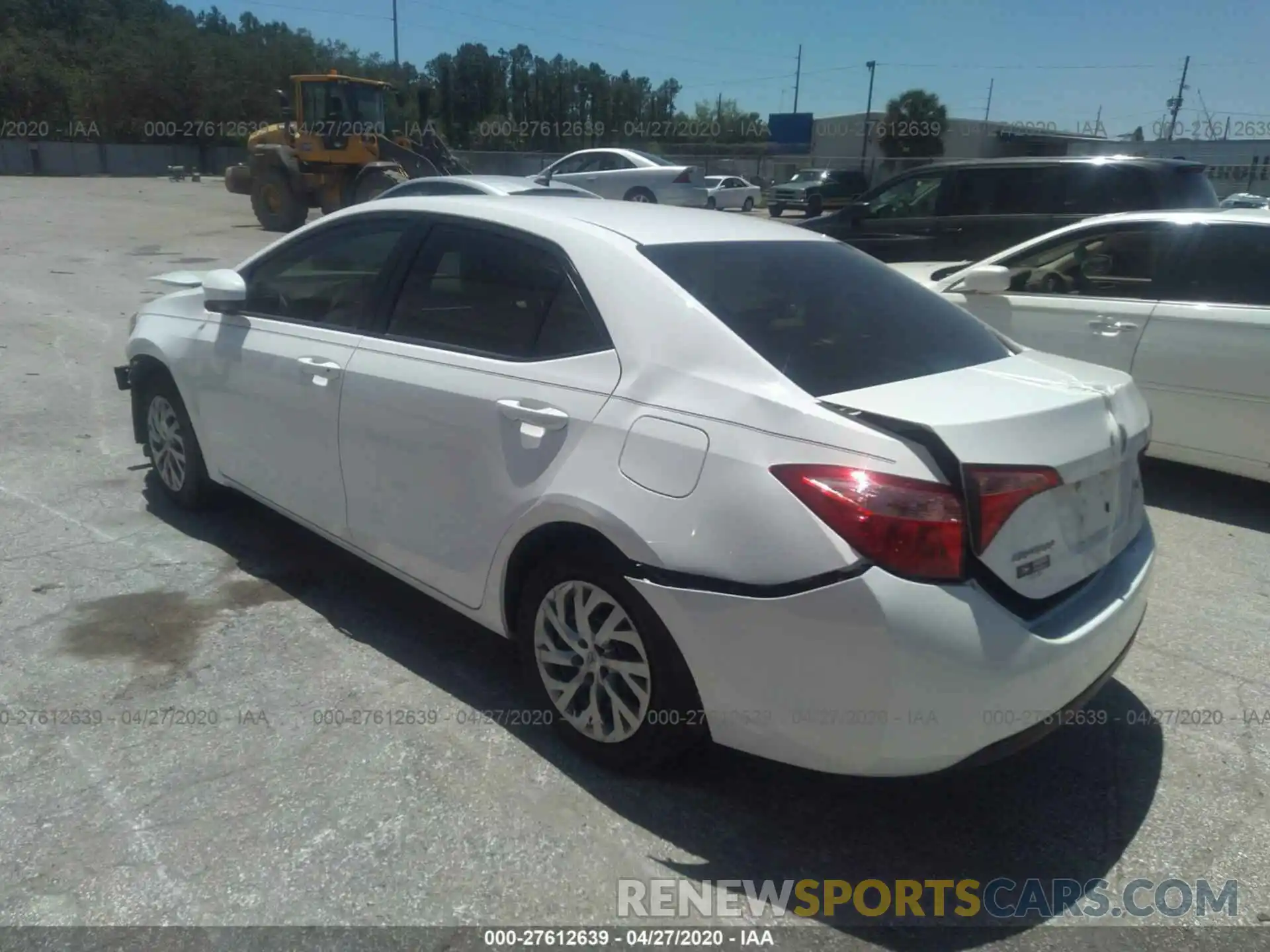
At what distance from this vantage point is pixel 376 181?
1936cm

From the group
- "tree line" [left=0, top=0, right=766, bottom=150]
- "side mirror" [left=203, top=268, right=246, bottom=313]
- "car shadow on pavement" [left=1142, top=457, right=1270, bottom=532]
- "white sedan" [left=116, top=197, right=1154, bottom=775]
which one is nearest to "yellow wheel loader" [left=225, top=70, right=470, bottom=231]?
"side mirror" [left=203, top=268, right=246, bottom=313]

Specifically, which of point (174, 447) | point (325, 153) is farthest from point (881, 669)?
point (325, 153)

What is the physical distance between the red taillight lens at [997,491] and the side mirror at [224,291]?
10.5 ft

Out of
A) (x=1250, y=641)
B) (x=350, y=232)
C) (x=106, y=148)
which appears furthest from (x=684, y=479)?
(x=106, y=148)

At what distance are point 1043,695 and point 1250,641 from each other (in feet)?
6.68

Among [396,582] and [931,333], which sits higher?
[931,333]

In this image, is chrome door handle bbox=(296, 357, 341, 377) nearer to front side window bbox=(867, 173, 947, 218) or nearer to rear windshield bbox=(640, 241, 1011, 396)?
rear windshield bbox=(640, 241, 1011, 396)

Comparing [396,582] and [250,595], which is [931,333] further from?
[250,595]

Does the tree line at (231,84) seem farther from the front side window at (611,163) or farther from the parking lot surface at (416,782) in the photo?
the parking lot surface at (416,782)

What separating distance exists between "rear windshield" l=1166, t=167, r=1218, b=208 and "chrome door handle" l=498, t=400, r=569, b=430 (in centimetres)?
692

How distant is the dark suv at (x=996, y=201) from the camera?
26.1ft

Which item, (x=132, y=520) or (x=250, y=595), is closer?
(x=250, y=595)

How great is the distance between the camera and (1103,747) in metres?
3.16

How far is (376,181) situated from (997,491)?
19.0 metres
